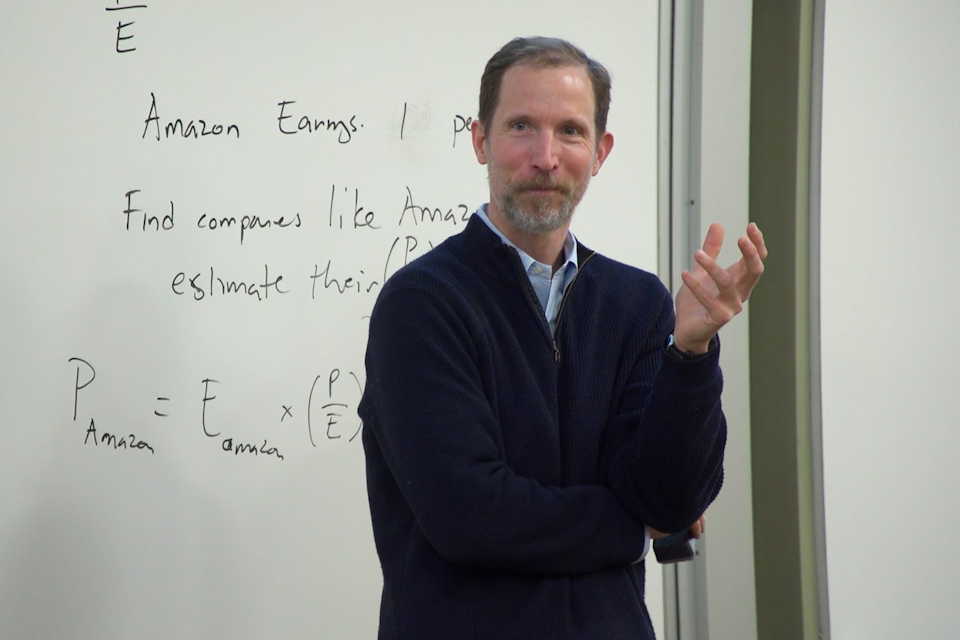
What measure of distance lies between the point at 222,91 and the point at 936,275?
66.4 inches

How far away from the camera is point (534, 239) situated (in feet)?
3.59

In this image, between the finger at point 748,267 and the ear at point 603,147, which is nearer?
the finger at point 748,267

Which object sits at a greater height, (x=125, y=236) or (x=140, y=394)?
(x=125, y=236)

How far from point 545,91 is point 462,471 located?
51 centimetres

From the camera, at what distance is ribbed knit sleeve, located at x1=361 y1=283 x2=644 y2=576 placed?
0.90 m

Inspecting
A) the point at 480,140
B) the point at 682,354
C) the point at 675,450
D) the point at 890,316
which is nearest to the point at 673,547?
the point at 675,450

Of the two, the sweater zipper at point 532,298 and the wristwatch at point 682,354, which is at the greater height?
the sweater zipper at point 532,298

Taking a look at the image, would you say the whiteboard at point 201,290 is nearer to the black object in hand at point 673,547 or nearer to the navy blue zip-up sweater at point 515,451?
the navy blue zip-up sweater at point 515,451

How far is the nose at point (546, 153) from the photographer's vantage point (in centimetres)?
104

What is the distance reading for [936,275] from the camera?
1.99 metres

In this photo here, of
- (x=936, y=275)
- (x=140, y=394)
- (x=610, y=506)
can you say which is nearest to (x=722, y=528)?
(x=936, y=275)

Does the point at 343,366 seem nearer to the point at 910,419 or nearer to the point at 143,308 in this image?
the point at 143,308

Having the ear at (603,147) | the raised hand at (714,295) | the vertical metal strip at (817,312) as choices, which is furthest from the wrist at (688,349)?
the vertical metal strip at (817,312)

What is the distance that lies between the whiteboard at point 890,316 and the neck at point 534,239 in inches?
40.5
